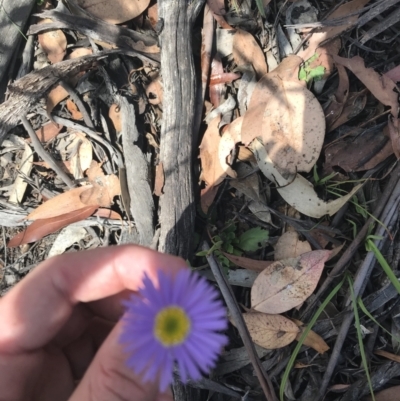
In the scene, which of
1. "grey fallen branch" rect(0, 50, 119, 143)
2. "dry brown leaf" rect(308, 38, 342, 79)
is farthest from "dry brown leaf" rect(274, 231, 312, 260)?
"grey fallen branch" rect(0, 50, 119, 143)

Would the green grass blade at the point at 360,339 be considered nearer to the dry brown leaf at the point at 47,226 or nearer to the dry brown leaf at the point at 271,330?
the dry brown leaf at the point at 271,330

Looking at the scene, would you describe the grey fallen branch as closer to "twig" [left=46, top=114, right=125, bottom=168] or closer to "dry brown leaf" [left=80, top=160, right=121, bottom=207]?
"twig" [left=46, top=114, right=125, bottom=168]

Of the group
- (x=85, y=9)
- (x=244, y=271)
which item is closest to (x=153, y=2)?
(x=85, y=9)

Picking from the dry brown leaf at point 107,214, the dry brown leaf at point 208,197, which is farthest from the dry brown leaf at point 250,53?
the dry brown leaf at point 107,214

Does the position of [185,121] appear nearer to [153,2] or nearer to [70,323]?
[153,2]

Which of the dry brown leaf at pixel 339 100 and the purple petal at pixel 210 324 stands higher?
the purple petal at pixel 210 324

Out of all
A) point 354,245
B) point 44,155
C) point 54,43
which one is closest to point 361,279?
point 354,245

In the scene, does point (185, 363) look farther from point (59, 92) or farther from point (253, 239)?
point (59, 92)
